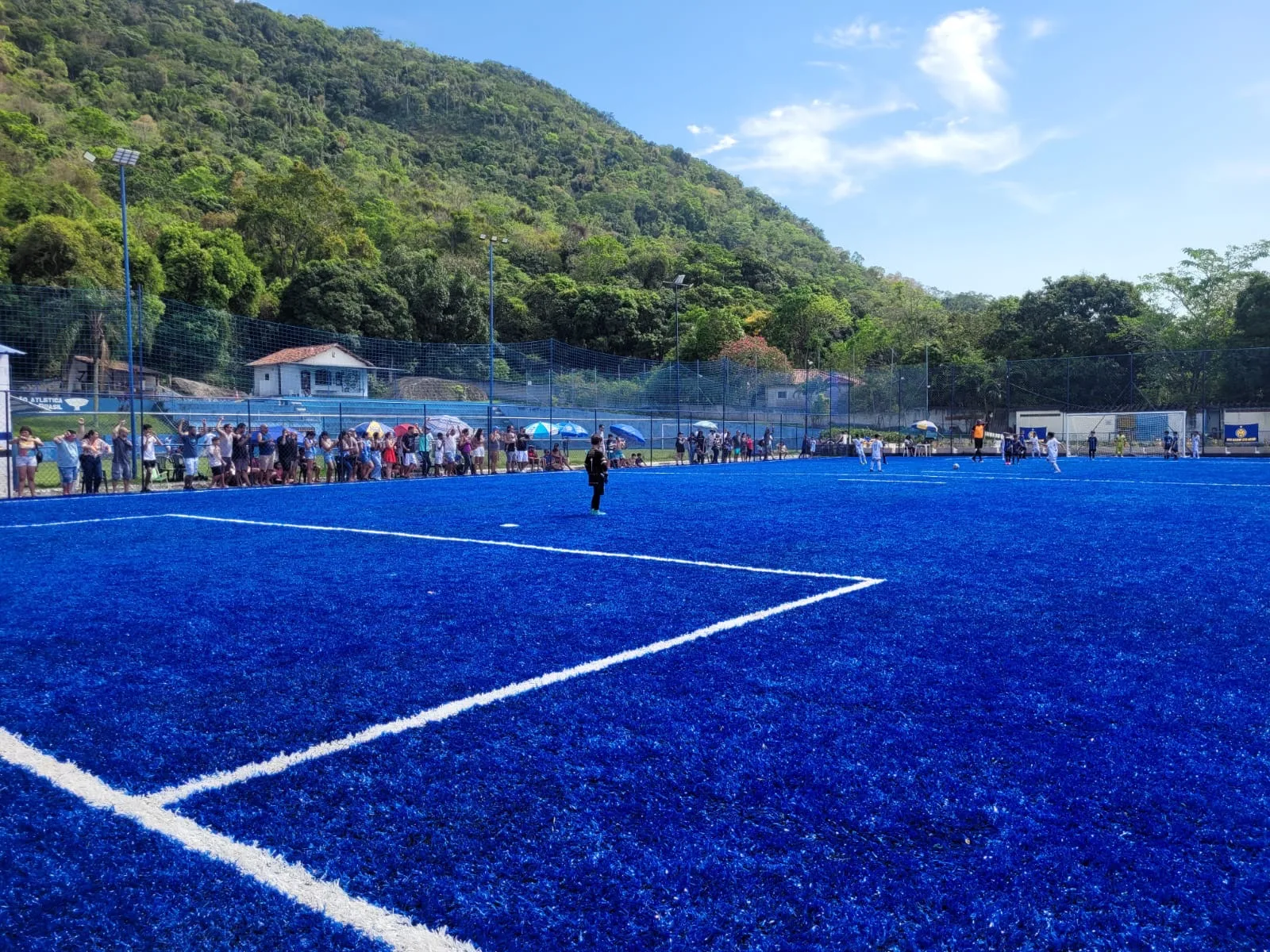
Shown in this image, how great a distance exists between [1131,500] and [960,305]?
122 m

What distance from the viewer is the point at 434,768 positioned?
11.9 ft

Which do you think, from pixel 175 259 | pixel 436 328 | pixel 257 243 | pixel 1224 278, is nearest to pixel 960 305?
pixel 1224 278

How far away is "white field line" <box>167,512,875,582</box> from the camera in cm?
838

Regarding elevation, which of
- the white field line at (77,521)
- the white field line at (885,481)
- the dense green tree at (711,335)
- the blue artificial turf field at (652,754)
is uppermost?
the dense green tree at (711,335)

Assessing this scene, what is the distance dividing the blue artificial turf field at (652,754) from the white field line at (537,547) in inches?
8.2

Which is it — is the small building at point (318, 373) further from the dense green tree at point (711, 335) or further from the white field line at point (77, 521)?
the dense green tree at point (711, 335)

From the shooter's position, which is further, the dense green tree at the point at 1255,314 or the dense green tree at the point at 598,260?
the dense green tree at the point at 598,260

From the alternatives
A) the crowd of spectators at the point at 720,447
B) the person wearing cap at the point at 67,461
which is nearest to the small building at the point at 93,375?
the person wearing cap at the point at 67,461

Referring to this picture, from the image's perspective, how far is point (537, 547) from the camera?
10211mm

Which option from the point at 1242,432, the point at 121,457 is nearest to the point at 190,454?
the point at 121,457

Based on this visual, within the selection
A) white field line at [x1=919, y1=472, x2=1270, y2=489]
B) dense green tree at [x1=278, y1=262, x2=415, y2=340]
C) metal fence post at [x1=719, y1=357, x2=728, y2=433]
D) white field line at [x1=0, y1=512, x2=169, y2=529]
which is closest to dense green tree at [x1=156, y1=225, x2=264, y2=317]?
dense green tree at [x1=278, y1=262, x2=415, y2=340]

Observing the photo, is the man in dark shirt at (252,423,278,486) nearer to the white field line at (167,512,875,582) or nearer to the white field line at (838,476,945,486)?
the white field line at (167,512,875,582)

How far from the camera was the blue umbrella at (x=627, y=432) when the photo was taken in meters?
37.7

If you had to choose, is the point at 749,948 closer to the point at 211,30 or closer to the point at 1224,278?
the point at 1224,278
